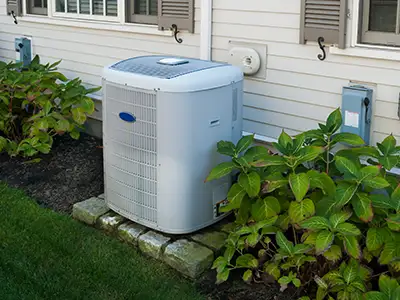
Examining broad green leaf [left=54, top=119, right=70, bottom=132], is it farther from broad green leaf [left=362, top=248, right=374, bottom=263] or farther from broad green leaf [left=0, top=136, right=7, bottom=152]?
broad green leaf [left=362, top=248, right=374, bottom=263]

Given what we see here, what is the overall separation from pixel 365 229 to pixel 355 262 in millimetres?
263

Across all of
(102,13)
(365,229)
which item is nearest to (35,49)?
(102,13)

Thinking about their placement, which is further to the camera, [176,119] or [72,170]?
[72,170]

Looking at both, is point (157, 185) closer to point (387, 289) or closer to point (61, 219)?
point (61, 219)

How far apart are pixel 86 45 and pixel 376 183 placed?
3.78 m

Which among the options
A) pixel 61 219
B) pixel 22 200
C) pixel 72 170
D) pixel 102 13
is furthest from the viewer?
pixel 102 13

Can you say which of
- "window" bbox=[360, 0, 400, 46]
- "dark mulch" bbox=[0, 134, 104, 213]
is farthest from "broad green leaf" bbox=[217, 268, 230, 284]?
"window" bbox=[360, 0, 400, 46]

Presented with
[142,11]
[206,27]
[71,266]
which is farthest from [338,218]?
[142,11]

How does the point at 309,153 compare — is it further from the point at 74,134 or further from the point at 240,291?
the point at 74,134

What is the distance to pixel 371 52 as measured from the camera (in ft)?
13.1

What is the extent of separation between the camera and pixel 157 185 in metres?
4.03

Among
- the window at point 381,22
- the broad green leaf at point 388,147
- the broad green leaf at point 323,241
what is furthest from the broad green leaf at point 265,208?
the window at point 381,22

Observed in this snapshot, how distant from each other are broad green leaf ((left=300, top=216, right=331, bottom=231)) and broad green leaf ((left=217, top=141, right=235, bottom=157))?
734 millimetres

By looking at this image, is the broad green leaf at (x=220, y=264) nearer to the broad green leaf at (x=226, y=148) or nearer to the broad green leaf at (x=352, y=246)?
the broad green leaf at (x=226, y=148)
